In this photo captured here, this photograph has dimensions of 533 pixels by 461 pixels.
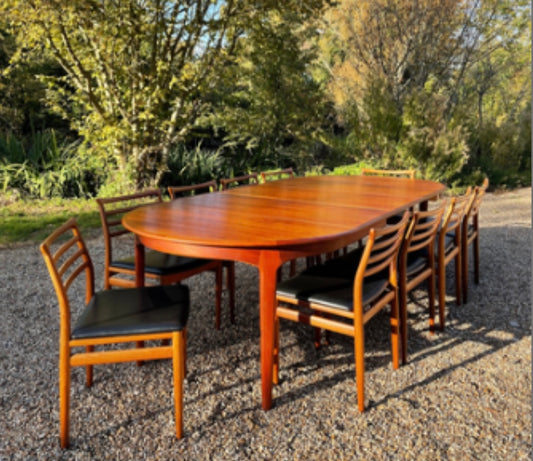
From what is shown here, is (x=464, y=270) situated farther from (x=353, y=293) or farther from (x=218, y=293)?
(x=218, y=293)

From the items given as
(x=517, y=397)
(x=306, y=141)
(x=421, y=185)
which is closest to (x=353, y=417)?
(x=517, y=397)

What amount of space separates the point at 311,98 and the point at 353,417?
27.5 feet

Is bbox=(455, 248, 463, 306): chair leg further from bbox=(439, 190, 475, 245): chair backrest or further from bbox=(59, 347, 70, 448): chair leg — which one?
bbox=(59, 347, 70, 448): chair leg

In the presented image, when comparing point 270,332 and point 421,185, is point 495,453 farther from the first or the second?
point 421,185

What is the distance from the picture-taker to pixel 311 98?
366 inches

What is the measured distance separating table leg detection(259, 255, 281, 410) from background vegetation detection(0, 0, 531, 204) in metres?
4.97

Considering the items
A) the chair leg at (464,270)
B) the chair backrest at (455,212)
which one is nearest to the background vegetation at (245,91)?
the chair leg at (464,270)

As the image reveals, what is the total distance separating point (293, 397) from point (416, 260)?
3.78 feet

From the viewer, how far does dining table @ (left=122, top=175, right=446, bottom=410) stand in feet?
5.74

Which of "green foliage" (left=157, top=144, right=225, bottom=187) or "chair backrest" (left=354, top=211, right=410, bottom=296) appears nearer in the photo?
"chair backrest" (left=354, top=211, right=410, bottom=296)

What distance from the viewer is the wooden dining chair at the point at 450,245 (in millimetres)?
2537

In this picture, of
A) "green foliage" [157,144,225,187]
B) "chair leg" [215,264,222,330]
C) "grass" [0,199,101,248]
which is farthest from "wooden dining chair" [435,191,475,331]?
"green foliage" [157,144,225,187]

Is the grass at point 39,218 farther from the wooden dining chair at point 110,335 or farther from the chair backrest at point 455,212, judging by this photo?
the chair backrest at point 455,212

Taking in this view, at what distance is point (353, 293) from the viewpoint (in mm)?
1945
